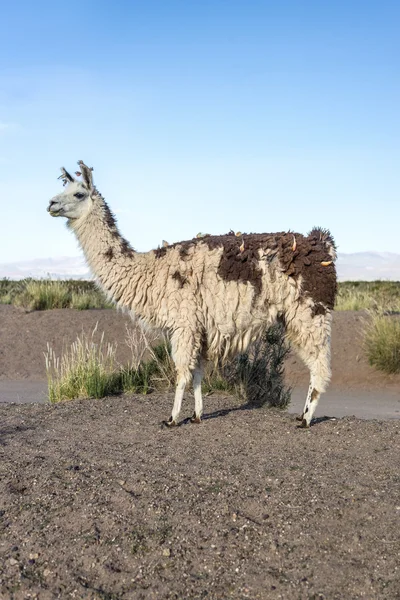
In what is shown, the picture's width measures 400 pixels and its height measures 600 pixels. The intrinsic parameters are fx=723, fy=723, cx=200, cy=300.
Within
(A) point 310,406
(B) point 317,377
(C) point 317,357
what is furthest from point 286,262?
(A) point 310,406

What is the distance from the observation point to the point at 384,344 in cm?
1908

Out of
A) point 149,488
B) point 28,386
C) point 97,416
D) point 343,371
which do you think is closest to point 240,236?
point 97,416

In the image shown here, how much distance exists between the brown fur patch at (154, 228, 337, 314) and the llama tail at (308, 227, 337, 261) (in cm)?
11

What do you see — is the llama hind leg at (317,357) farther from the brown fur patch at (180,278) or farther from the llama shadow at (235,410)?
the brown fur patch at (180,278)

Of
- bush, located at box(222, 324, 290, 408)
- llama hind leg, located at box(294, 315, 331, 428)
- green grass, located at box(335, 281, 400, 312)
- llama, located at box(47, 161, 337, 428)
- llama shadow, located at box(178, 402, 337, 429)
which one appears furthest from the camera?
green grass, located at box(335, 281, 400, 312)

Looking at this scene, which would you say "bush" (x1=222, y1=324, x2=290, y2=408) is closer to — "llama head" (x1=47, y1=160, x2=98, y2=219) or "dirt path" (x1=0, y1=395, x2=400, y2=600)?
"dirt path" (x1=0, y1=395, x2=400, y2=600)

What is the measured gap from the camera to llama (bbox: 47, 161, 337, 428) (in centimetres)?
902

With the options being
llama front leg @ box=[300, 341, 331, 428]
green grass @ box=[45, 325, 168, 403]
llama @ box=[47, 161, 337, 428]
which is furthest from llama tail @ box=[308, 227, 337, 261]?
green grass @ box=[45, 325, 168, 403]

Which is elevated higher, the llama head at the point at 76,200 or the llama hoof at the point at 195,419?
the llama head at the point at 76,200

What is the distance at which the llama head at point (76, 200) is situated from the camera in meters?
9.65

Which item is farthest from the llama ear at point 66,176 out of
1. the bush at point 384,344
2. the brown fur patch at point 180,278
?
the bush at point 384,344

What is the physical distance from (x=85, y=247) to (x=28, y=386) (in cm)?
869

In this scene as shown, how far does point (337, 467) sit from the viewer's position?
7.38 m

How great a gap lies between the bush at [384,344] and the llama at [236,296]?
10.2 m
